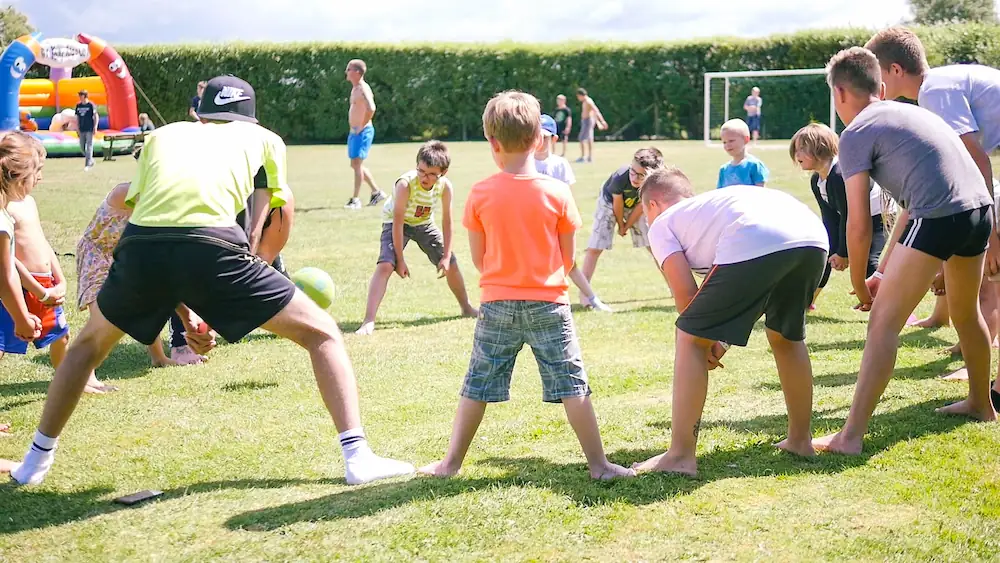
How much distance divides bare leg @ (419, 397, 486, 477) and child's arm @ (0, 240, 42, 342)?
2416 millimetres

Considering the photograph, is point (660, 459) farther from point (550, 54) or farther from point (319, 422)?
point (550, 54)

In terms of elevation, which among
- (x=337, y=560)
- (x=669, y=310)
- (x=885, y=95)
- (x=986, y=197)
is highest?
(x=885, y=95)

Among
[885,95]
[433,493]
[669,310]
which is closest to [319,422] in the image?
[433,493]

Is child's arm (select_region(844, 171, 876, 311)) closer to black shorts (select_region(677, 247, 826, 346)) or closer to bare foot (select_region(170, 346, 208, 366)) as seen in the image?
black shorts (select_region(677, 247, 826, 346))

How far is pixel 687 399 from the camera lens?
4.62 m

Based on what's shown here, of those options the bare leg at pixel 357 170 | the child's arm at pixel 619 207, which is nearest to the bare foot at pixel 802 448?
the child's arm at pixel 619 207

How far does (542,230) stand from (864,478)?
6.26 feet

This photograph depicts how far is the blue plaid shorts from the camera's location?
177 inches

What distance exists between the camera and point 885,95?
5680 mm

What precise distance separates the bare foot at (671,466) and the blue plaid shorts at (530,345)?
1.76 feet

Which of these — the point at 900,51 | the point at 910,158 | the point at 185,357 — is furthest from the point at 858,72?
the point at 185,357

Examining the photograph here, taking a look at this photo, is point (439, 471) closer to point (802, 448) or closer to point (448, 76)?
point (802, 448)

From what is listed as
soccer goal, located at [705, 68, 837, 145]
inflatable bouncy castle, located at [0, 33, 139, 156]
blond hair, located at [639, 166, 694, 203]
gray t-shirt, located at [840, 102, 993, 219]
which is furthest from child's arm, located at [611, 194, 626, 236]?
soccer goal, located at [705, 68, 837, 145]

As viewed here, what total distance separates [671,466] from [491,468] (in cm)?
89
